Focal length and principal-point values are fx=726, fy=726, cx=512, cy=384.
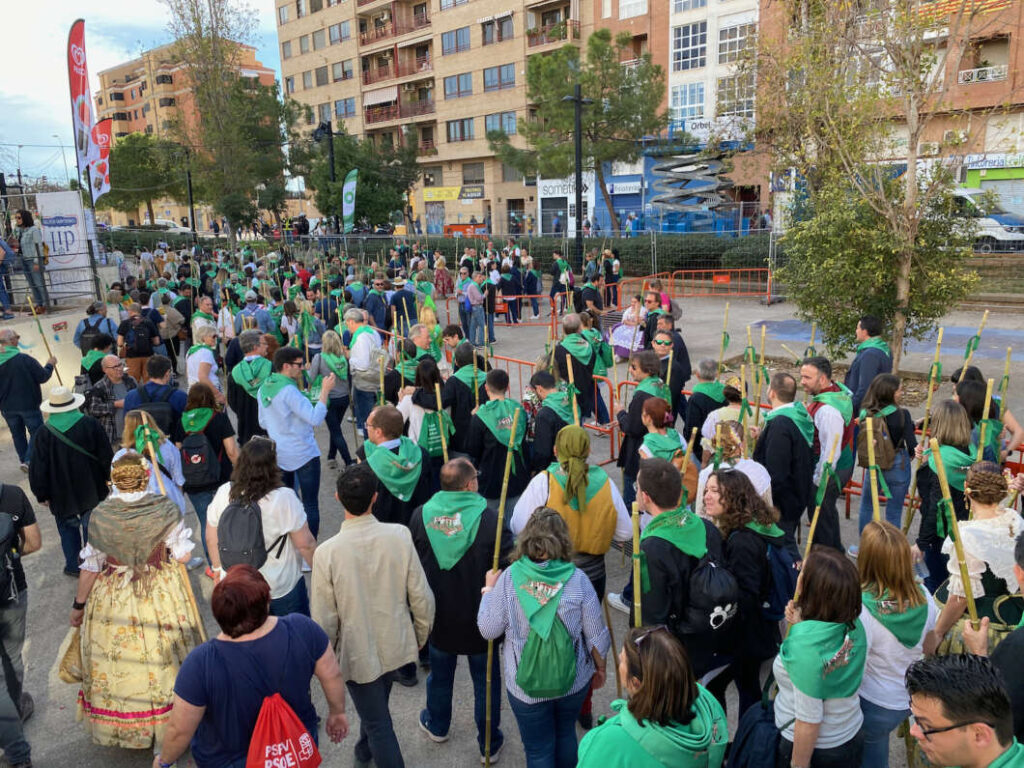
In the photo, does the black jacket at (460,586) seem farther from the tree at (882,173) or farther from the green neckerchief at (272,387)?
the tree at (882,173)

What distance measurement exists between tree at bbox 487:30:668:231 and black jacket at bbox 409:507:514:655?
91.3 feet

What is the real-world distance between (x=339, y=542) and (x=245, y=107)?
34.1 metres

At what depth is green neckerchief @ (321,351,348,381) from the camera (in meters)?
7.89

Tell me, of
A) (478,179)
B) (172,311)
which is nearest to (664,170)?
(478,179)

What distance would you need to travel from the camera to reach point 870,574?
310cm

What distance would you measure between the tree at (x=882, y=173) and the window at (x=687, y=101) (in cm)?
2702

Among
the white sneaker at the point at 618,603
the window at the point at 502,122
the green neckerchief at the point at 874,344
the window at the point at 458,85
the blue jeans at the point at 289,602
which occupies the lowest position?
the white sneaker at the point at 618,603

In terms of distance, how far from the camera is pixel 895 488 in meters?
6.22

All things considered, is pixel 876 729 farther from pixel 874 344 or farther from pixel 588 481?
pixel 874 344

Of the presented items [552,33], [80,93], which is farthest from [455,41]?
[80,93]

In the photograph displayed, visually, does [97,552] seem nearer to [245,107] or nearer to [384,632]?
[384,632]

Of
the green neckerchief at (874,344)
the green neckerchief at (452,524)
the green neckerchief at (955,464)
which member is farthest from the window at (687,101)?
the green neckerchief at (452,524)

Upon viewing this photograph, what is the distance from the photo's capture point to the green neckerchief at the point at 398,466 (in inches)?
193

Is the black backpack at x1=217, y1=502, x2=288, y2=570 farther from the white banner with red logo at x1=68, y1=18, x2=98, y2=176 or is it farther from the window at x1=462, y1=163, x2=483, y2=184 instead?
the window at x1=462, y1=163, x2=483, y2=184
